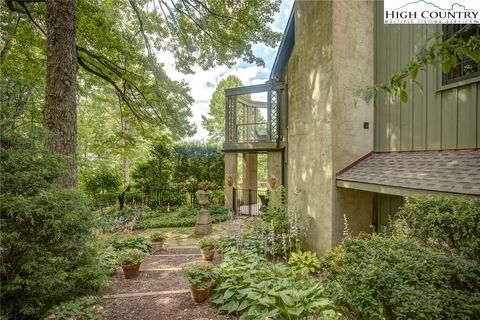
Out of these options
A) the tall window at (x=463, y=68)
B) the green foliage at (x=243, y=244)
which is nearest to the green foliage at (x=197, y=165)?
the green foliage at (x=243, y=244)

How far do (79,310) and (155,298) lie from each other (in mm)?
1378

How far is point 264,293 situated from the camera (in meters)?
3.22

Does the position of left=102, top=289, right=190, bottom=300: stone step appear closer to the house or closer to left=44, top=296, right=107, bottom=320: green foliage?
left=44, top=296, right=107, bottom=320: green foliage

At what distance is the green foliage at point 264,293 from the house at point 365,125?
186cm

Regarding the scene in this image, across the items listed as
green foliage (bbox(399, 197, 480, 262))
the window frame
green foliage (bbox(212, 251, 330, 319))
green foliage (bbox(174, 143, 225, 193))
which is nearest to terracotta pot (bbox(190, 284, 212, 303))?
green foliage (bbox(212, 251, 330, 319))

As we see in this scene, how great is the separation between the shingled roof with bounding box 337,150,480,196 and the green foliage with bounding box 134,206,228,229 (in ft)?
22.4

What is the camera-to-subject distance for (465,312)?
5.76ft

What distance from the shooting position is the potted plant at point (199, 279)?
12.2 ft

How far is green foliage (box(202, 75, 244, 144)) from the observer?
2339 centimetres

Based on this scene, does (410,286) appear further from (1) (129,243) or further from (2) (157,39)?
(2) (157,39)

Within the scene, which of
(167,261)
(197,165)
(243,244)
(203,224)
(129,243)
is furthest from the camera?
(197,165)

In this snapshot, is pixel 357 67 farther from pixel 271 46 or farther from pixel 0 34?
pixel 0 34

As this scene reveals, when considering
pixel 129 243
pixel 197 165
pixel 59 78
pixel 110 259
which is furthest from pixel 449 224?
pixel 197 165

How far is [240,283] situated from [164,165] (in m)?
10.7
